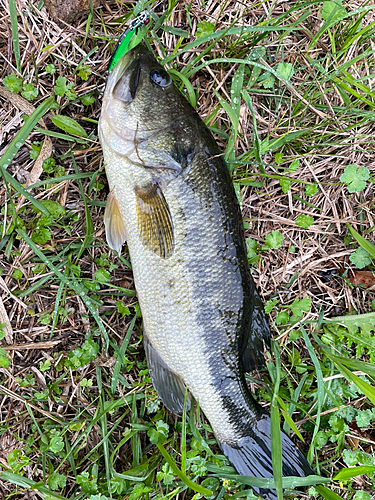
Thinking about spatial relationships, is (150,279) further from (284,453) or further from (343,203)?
(343,203)

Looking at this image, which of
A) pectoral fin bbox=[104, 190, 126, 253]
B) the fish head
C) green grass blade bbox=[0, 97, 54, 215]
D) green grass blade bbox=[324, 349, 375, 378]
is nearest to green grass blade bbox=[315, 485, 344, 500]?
green grass blade bbox=[324, 349, 375, 378]

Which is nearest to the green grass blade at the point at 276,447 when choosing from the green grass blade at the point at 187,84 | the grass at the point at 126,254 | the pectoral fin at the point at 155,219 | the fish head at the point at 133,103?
the grass at the point at 126,254

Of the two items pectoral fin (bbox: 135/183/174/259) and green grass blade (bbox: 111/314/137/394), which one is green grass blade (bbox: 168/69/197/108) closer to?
pectoral fin (bbox: 135/183/174/259)

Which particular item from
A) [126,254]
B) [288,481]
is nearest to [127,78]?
[126,254]

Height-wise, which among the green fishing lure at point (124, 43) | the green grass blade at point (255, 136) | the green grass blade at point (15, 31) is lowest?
the green grass blade at point (255, 136)

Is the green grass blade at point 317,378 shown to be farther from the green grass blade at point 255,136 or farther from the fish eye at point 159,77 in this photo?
the fish eye at point 159,77

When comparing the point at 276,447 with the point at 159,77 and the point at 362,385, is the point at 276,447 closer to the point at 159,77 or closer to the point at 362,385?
the point at 362,385
